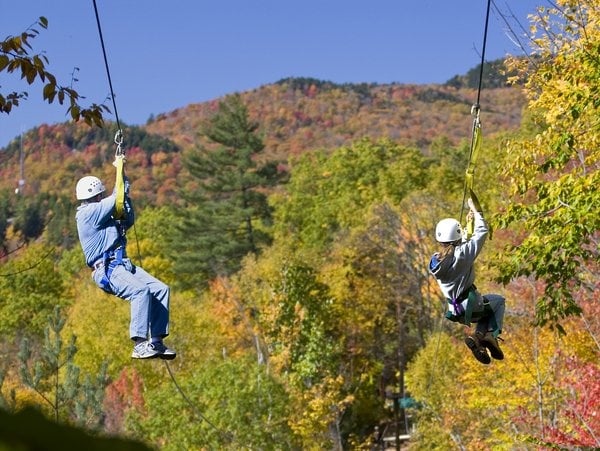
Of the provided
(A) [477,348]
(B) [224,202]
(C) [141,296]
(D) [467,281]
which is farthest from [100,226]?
(B) [224,202]

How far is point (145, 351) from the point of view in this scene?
740 cm

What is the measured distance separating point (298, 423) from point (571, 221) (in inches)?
854

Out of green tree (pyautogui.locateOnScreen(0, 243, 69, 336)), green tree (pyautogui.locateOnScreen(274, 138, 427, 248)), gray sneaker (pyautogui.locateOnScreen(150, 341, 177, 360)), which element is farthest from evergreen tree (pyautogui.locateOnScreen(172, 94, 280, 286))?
gray sneaker (pyautogui.locateOnScreen(150, 341, 177, 360))

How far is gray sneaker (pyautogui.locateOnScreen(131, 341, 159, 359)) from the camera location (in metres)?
7.36

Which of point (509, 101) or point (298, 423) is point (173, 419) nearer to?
point (298, 423)

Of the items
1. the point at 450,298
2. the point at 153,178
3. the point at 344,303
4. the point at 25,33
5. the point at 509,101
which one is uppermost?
the point at 509,101

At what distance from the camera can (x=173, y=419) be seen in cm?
2591

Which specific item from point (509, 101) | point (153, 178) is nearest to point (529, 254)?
point (153, 178)

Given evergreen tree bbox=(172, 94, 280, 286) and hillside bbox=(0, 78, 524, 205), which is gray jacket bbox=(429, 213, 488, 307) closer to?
evergreen tree bbox=(172, 94, 280, 286)

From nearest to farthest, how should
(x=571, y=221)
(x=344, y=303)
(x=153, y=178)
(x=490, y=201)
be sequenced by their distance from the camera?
(x=571, y=221) → (x=344, y=303) → (x=490, y=201) → (x=153, y=178)

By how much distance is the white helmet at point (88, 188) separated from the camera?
286 inches

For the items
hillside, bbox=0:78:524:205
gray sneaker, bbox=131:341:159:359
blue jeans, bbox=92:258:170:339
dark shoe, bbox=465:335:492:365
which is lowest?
gray sneaker, bbox=131:341:159:359

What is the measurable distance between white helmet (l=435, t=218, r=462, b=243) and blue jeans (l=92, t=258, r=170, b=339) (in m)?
2.36

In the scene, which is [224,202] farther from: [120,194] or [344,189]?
[120,194]
